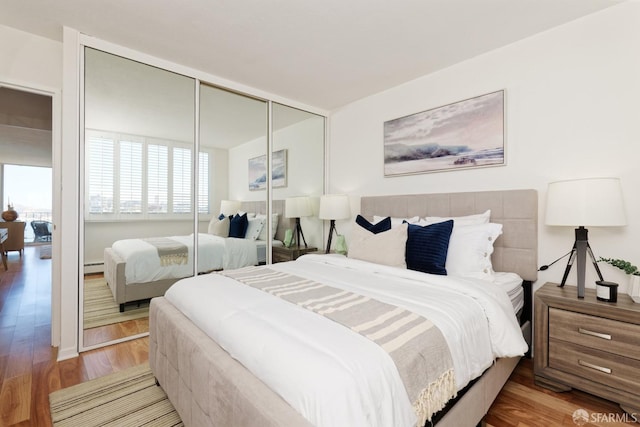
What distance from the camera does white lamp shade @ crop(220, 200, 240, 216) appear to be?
308 centimetres

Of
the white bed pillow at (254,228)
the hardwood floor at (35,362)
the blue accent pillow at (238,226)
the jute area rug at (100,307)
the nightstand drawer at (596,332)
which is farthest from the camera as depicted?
the white bed pillow at (254,228)

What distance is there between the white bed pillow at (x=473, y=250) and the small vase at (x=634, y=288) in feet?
2.36

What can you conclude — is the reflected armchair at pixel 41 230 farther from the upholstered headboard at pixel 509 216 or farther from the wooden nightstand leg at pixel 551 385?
the wooden nightstand leg at pixel 551 385

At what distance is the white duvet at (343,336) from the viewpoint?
0.86 metres

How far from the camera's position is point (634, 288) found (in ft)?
5.70

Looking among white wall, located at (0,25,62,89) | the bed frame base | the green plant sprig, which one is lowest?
the bed frame base

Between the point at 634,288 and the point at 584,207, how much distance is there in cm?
55

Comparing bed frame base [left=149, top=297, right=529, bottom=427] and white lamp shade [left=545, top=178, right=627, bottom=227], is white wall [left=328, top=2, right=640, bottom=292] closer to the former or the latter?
white lamp shade [left=545, top=178, right=627, bottom=227]

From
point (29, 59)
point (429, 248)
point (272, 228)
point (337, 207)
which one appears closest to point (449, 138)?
point (429, 248)

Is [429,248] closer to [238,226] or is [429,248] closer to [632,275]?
[632,275]

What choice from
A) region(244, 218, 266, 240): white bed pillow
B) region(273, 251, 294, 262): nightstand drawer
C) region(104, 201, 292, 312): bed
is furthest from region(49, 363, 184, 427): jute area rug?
region(273, 251, 294, 262): nightstand drawer

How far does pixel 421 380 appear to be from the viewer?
107cm

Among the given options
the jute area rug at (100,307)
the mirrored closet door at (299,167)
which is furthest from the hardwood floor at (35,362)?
the mirrored closet door at (299,167)

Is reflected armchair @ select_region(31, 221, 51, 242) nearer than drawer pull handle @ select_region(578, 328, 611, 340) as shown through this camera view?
No
